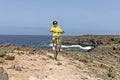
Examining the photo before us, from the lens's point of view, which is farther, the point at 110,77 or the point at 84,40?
the point at 84,40

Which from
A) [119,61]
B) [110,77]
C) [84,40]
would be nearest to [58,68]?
[110,77]

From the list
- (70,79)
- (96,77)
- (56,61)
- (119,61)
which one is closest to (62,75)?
(70,79)

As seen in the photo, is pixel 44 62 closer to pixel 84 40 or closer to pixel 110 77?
pixel 110 77

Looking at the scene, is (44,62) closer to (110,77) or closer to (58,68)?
(58,68)

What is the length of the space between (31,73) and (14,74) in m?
0.80

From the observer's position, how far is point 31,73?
15.4 metres

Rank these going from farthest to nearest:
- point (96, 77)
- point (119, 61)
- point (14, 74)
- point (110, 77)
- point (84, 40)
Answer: point (84, 40) < point (119, 61) < point (110, 77) < point (96, 77) < point (14, 74)

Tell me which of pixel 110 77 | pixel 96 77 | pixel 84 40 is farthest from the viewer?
pixel 84 40

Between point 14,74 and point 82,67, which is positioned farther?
point 82,67

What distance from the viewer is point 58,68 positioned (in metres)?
16.9

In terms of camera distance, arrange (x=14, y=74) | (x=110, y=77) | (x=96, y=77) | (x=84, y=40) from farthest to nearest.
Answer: (x=84, y=40) → (x=110, y=77) → (x=96, y=77) → (x=14, y=74)

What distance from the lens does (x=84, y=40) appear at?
10106 cm

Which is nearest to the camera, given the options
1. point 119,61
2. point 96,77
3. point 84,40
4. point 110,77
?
point 96,77

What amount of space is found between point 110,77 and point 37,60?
359cm
